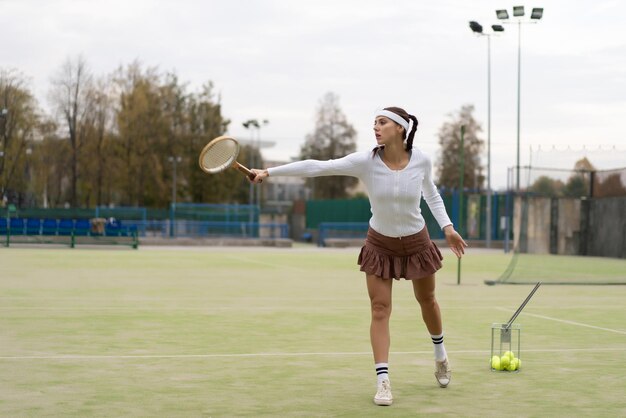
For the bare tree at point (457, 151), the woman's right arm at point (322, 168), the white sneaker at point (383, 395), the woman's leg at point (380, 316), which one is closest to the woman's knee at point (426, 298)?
the woman's leg at point (380, 316)

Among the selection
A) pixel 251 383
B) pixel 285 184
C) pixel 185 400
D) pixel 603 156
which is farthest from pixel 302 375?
pixel 285 184

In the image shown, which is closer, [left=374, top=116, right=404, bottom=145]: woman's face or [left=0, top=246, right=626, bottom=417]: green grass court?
[left=0, top=246, right=626, bottom=417]: green grass court

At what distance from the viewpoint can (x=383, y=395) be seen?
22.6 ft

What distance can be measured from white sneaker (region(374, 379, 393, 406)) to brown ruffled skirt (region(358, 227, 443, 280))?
77cm

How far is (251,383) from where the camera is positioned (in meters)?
7.82

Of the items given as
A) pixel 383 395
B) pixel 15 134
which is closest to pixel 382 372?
pixel 383 395

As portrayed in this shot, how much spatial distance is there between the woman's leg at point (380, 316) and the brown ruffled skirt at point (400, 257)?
63mm

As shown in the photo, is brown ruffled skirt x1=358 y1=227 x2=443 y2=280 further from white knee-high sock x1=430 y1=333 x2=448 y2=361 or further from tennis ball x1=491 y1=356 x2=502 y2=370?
tennis ball x1=491 y1=356 x2=502 y2=370

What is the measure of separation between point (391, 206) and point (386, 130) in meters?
0.52

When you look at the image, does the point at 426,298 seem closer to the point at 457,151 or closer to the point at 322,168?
the point at 322,168

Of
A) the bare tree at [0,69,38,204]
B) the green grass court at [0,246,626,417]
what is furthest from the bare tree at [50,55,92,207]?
the green grass court at [0,246,626,417]

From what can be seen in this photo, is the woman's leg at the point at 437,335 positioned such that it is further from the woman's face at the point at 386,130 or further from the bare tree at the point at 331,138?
the bare tree at the point at 331,138

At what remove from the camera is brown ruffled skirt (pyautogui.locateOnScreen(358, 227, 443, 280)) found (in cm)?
734

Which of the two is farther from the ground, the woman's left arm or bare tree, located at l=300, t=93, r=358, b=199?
bare tree, located at l=300, t=93, r=358, b=199
